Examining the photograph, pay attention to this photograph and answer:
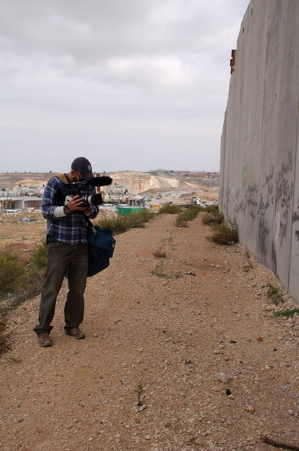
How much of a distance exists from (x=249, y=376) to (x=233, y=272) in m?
3.99

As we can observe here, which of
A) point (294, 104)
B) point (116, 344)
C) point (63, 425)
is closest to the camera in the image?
point (63, 425)

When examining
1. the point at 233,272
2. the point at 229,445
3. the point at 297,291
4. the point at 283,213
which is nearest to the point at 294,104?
the point at 283,213

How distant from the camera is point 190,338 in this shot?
13.6 feet

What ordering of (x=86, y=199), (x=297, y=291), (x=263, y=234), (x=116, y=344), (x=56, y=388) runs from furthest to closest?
(x=263, y=234) → (x=297, y=291) → (x=116, y=344) → (x=86, y=199) → (x=56, y=388)

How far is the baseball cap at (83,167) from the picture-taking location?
12.6 ft

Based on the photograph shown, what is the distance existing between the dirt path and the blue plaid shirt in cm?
104

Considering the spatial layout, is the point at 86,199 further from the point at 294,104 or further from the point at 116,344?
the point at 294,104

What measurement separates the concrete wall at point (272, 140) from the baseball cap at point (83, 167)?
2.61 meters

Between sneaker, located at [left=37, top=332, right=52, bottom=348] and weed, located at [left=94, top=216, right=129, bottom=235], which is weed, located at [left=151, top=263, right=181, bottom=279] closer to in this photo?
sneaker, located at [left=37, top=332, right=52, bottom=348]

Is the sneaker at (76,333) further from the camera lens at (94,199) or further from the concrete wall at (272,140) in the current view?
the concrete wall at (272,140)

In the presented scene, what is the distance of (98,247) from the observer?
397cm

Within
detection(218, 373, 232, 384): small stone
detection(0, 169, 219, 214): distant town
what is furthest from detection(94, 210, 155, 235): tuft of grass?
detection(0, 169, 219, 214): distant town

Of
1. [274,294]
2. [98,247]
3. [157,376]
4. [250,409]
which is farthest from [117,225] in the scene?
[250,409]

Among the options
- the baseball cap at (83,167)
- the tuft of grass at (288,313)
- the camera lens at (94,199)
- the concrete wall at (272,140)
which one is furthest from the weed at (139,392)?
the concrete wall at (272,140)
